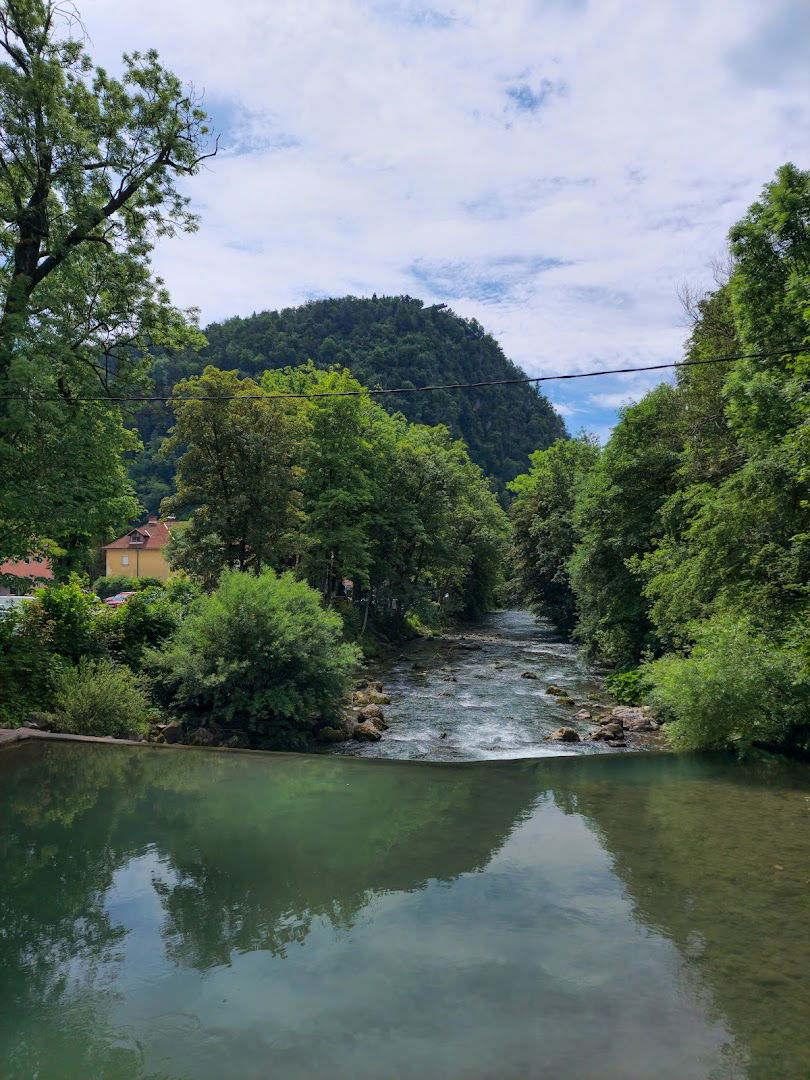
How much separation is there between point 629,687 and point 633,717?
10.2 ft

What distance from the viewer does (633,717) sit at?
1825cm

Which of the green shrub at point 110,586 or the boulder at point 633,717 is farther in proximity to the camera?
the green shrub at point 110,586

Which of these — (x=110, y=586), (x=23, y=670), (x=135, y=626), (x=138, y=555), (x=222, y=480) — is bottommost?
(x=110, y=586)

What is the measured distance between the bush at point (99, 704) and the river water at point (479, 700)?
458 centimetres

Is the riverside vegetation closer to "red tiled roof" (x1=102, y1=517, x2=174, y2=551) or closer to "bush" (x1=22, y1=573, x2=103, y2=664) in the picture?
"bush" (x1=22, y1=573, x2=103, y2=664)

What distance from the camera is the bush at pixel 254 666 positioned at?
15805mm

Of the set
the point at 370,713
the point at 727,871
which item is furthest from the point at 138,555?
the point at 727,871

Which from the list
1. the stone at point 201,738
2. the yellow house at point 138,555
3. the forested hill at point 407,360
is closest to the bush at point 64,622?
the stone at point 201,738

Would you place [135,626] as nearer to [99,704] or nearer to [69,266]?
[99,704]

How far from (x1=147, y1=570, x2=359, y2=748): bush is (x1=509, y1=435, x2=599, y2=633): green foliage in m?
23.3

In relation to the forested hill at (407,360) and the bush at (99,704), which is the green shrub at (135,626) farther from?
the forested hill at (407,360)

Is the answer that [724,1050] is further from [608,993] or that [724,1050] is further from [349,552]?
[349,552]

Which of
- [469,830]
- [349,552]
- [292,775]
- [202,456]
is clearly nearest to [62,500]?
[292,775]

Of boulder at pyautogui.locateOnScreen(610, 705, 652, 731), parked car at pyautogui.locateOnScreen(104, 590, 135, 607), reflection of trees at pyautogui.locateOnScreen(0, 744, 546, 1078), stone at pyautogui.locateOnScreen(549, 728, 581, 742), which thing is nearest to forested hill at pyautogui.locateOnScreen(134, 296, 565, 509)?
parked car at pyautogui.locateOnScreen(104, 590, 135, 607)
